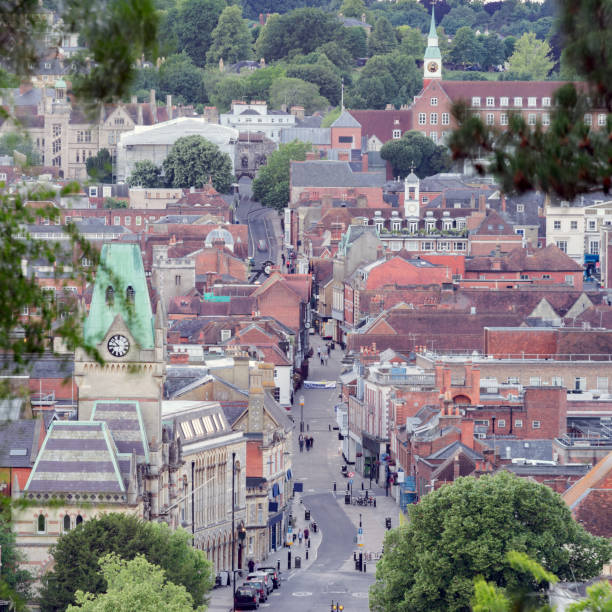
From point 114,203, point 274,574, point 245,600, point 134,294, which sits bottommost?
point 274,574

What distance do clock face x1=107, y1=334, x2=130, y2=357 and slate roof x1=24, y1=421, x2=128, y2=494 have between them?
11.3ft

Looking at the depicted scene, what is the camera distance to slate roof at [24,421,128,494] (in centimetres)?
6981

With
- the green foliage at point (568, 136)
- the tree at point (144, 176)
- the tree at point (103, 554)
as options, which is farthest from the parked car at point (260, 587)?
the tree at point (144, 176)

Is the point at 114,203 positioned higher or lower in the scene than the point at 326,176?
lower

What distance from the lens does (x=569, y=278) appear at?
152 meters

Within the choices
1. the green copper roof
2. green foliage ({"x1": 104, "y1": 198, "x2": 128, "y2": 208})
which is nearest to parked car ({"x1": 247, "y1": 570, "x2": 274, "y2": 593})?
the green copper roof

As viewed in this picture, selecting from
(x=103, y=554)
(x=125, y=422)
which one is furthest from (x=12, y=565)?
(x=125, y=422)

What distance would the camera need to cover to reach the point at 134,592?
58.7 meters

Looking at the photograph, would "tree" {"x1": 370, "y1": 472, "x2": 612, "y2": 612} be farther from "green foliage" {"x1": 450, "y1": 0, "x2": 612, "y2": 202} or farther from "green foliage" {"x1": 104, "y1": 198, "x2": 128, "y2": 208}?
"green foliage" {"x1": 104, "y1": 198, "x2": 128, "y2": 208}

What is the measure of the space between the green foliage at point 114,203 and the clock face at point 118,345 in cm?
10855

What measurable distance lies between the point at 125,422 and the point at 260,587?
7.36 metres

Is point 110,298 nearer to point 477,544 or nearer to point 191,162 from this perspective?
point 477,544

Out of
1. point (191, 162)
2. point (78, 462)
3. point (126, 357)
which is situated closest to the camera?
point (78, 462)

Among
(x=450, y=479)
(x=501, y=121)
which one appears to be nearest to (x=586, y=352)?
(x=450, y=479)
